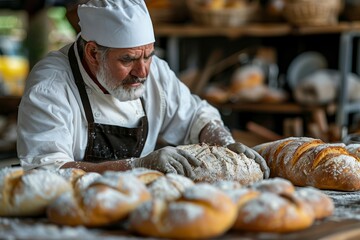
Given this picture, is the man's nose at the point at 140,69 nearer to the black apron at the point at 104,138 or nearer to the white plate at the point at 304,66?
the black apron at the point at 104,138

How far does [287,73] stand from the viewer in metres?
6.80

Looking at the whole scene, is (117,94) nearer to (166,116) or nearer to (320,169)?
(166,116)

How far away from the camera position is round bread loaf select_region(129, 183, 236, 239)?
1921 mm

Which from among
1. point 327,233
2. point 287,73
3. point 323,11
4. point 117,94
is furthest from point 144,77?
point 287,73

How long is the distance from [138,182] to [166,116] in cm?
144

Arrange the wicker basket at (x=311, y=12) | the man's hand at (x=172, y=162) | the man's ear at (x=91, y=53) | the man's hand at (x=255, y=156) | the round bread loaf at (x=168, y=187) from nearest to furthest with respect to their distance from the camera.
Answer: the round bread loaf at (x=168, y=187)
the man's hand at (x=172, y=162)
the man's hand at (x=255, y=156)
the man's ear at (x=91, y=53)
the wicker basket at (x=311, y=12)

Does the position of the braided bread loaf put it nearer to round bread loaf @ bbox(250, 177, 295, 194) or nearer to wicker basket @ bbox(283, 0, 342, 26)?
round bread loaf @ bbox(250, 177, 295, 194)

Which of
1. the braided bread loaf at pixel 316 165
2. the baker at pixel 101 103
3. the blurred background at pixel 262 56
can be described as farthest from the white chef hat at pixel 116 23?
the blurred background at pixel 262 56

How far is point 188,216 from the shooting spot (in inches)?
75.6

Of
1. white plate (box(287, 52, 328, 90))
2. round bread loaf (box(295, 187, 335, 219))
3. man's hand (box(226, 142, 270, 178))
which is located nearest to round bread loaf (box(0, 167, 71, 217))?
round bread loaf (box(295, 187, 335, 219))

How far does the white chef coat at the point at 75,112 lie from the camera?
292cm

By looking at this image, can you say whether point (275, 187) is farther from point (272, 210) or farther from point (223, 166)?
point (223, 166)

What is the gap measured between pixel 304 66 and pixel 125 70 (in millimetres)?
3855

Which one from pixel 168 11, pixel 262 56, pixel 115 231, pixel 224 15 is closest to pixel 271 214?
pixel 115 231
